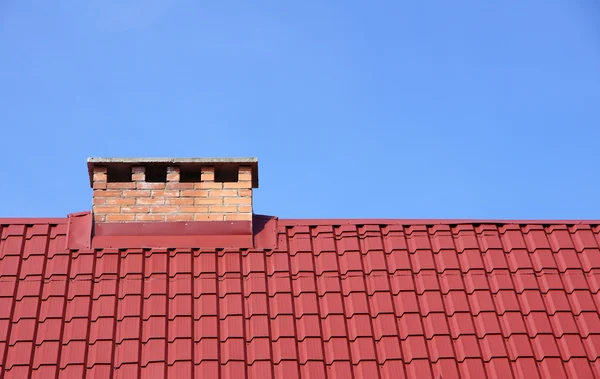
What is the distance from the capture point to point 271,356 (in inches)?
284

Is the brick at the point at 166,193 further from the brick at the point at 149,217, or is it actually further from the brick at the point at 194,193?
the brick at the point at 149,217

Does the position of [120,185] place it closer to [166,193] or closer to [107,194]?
[107,194]

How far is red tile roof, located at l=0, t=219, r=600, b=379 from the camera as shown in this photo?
7188 millimetres

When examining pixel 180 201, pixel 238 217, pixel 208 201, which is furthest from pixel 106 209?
pixel 238 217

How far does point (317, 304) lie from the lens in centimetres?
771

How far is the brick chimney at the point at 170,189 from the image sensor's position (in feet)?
28.1

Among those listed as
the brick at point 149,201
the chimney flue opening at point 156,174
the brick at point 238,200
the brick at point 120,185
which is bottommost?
the brick at point 238,200

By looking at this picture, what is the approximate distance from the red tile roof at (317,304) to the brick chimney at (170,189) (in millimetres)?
443

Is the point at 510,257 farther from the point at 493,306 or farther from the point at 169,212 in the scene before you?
the point at 169,212

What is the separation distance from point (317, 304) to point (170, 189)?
6.48 feet

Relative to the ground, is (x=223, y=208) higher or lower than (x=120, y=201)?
lower

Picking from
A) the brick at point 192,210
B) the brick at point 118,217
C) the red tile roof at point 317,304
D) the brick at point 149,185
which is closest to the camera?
the red tile roof at point 317,304

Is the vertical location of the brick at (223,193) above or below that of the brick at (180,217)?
above

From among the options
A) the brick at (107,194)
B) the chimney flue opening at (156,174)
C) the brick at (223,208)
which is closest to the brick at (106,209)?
the brick at (107,194)
